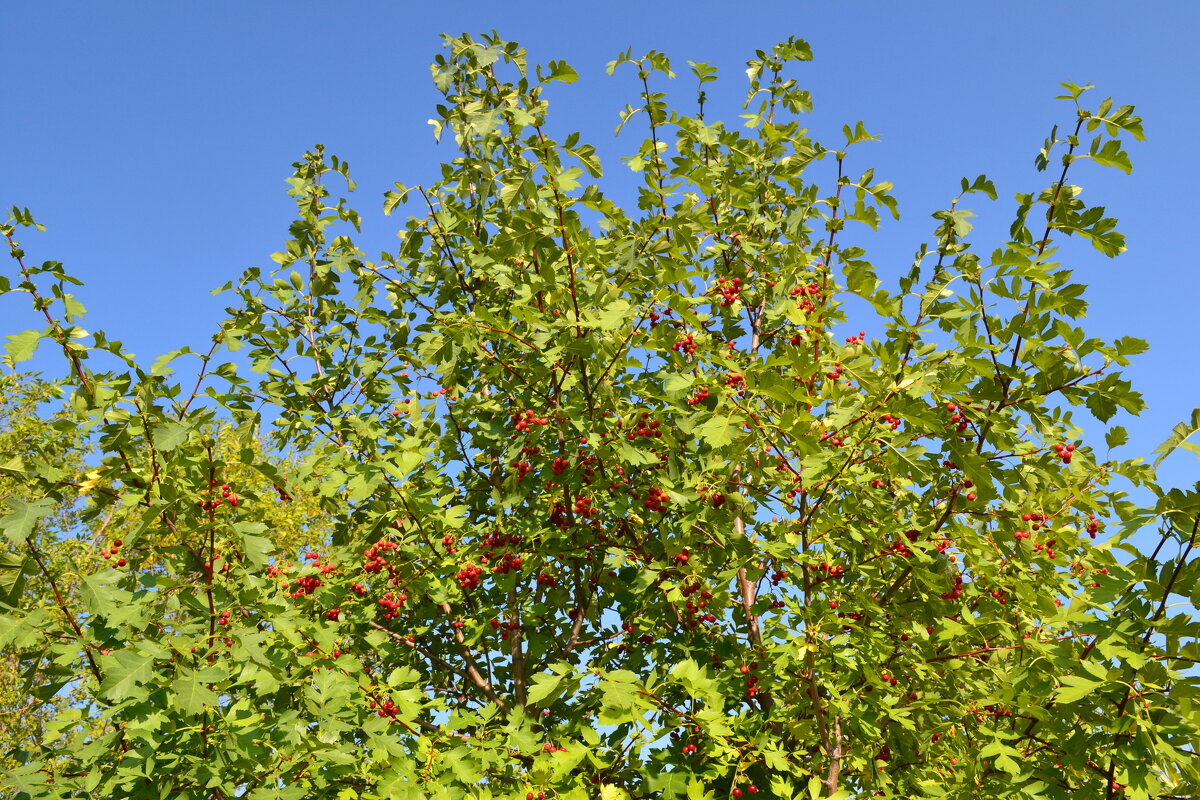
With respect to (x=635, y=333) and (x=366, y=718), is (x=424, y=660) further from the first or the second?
(x=635, y=333)

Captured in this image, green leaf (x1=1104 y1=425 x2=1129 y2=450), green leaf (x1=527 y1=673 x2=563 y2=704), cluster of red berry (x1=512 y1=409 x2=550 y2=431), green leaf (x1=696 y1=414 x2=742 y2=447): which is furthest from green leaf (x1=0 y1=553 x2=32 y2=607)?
green leaf (x1=1104 y1=425 x2=1129 y2=450)

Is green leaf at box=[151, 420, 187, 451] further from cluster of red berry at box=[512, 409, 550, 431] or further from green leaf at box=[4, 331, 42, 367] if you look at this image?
cluster of red berry at box=[512, 409, 550, 431]

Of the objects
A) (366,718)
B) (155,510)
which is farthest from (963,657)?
(155,510)

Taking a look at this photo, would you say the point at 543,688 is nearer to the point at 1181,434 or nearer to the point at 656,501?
the point at 656,501

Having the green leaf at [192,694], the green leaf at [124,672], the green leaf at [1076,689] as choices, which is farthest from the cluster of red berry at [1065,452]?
the green leaf at [124,672]

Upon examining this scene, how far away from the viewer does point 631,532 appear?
202 inches

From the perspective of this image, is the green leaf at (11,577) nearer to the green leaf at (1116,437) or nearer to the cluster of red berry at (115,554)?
the cluster of red berry at (115,554)

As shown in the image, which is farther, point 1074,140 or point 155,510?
point 1074,140

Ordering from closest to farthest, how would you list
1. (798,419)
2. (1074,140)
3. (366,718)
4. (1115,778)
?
(1115,778), (798,419), (1074,140), (366,718)

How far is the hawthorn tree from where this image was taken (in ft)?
12.0

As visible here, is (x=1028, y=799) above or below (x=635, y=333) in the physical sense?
below

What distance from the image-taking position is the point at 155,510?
352 cm

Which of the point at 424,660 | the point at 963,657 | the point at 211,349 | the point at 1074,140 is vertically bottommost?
the point at 963,657

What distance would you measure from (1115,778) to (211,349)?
177 inches
